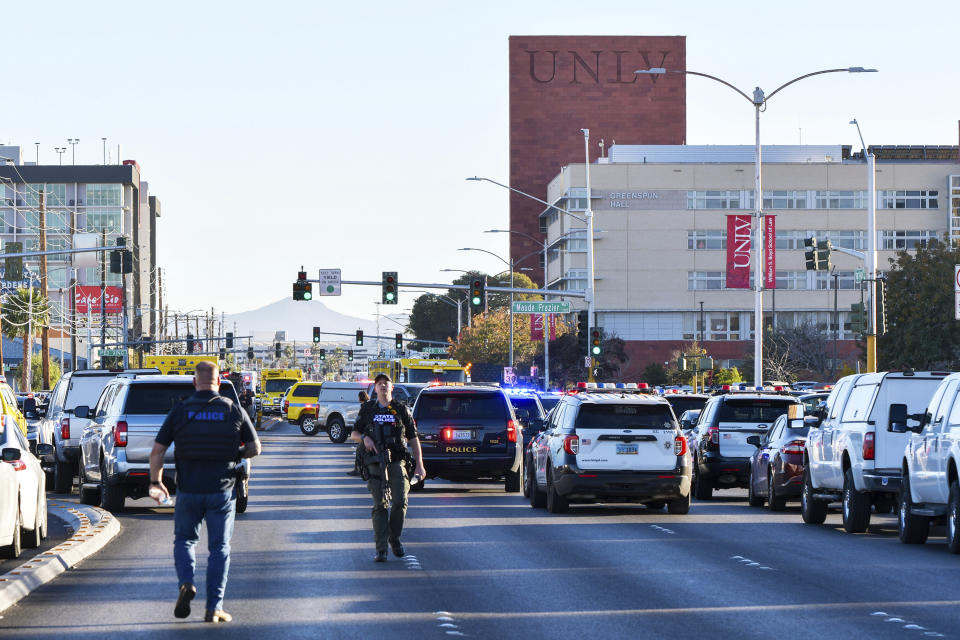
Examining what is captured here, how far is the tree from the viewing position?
72.4 meters

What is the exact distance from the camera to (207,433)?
11867 mm

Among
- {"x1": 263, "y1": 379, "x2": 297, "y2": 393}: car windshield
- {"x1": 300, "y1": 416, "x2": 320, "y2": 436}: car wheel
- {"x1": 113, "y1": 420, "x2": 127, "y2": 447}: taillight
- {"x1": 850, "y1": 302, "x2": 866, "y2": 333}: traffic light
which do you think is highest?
{"x1": 850, "y1": 302, "x2": 866, "y2": 333}: traffic light

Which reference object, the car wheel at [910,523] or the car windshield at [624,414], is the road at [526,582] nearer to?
the car wheel at [910,523]

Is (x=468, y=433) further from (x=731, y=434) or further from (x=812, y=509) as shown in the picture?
(x=812, y=509)

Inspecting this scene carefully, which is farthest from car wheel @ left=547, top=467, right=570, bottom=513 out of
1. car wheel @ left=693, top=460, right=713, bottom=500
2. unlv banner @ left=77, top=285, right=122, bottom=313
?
unlv banner @ left=77, top=285, right=122, bottom=313

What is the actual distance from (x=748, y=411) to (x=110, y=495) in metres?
11.5

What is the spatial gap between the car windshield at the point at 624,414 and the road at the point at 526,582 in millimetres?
1398

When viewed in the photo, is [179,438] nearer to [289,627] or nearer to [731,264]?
[289,627]

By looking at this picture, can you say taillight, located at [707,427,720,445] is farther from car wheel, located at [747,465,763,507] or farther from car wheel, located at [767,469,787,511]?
car wheel, located at [767,469,787,511]

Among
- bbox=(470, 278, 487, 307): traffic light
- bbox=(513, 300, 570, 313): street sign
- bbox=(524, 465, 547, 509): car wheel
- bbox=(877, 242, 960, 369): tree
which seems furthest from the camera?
bbox=(877, 242, 960, 369): tree

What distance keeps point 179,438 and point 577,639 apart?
3.29m

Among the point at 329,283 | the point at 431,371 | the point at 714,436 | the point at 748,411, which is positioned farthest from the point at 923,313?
the point at 714,436

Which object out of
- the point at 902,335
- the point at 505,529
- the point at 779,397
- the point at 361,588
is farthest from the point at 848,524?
the point at 902,335

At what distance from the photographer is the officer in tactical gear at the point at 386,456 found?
16141 mm
